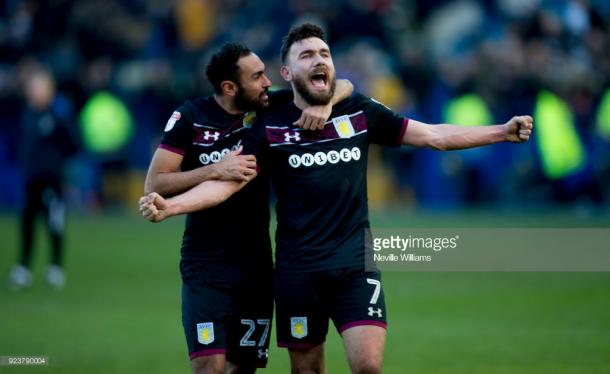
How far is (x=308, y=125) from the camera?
7770mm

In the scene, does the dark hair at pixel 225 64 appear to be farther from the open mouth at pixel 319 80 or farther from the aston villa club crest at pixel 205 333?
the aston villa club crest at pixel 205 333

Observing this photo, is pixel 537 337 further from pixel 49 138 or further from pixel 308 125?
pixel 49 138

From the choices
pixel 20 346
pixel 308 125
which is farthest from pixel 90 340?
pixel 308 125

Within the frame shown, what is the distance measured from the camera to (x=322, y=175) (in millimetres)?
7773

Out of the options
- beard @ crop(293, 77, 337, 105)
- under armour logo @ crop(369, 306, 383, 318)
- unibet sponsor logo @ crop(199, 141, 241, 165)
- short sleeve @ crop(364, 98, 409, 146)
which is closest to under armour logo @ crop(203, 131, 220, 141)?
unibet sponsor logo @ crop(199, 141, 241, 165)

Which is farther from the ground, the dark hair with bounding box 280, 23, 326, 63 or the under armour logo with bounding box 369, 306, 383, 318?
the dark hair with bounding box 280, 23, 326, 63

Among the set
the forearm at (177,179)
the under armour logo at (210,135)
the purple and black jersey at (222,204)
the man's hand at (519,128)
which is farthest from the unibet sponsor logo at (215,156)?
the man's hand at (519,128)

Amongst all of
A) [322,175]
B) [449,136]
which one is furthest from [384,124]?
[322,175]

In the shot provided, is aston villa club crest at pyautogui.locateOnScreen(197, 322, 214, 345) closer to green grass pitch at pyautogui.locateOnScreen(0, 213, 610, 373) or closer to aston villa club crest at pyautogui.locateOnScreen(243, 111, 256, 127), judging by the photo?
aston villa club crest at pyautogui.locateOnScreen(243, 111, 256, 127)

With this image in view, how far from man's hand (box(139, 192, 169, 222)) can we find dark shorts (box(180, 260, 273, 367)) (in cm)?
93

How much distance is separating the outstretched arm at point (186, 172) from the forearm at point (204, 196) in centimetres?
6

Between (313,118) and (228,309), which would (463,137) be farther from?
(228,309)

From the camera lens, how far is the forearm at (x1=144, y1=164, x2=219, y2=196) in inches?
308

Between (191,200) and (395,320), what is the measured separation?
5972 millimetres
